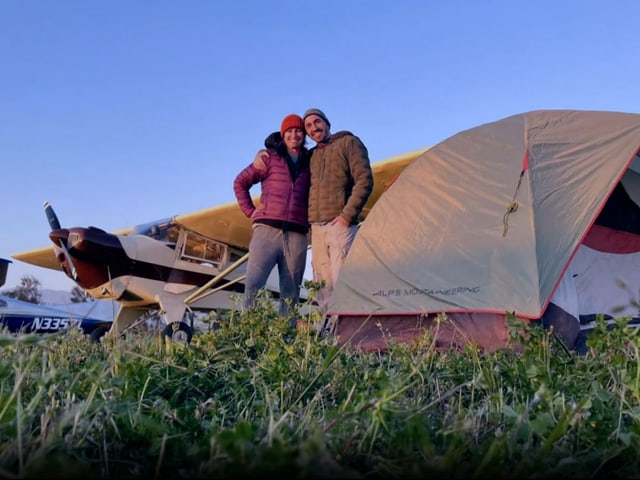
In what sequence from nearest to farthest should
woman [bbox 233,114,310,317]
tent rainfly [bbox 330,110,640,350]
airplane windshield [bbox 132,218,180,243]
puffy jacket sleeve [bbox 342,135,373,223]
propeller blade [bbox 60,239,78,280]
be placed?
1. tent rainfly [bbox 330,110,640,350]
2. puffy jacket sleeve [bbox 342,135,373,223]
3. woman [bbox 233,114,310,317]
4. propeller blade [bbox 60,239,78,280]
5. airplane windshield [bbox 132,218,180,243]

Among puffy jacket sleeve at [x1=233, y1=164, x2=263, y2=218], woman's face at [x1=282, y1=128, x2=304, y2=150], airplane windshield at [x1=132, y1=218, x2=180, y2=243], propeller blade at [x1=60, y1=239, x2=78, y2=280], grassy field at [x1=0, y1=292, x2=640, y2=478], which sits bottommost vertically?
grassy field at [x1=0, y1=292, x2=640, y2=478]

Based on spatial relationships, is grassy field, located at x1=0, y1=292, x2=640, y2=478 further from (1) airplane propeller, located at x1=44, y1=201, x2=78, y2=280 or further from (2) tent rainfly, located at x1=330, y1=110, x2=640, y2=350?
(1) airplane propeller, located at x1=44, y1=201, x2=78, y2=280

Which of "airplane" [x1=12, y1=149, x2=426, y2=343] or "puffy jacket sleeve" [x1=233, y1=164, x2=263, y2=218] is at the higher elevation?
"puffy jacket sleeve" [x1=233, y1=164, x2=263, y2=218]

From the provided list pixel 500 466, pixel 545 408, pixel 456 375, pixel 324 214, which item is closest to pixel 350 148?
pixel 324 214

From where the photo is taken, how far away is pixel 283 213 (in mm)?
3895

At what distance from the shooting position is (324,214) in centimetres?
374

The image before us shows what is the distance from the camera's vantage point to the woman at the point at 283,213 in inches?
151

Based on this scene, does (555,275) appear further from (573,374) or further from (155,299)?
(155,299)

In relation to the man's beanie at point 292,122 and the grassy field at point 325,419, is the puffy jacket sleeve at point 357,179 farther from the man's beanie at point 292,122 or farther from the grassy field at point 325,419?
the grassy field at point 325,419

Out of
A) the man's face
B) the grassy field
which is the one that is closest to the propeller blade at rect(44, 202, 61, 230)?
the man's face

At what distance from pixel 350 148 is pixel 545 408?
3.00 m

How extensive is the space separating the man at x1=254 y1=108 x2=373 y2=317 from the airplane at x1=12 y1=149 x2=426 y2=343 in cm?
233

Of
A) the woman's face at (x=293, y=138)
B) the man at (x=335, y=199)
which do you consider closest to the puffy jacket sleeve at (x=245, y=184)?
the woman's face at (x=293, y=138)

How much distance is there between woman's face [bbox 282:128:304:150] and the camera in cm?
408
